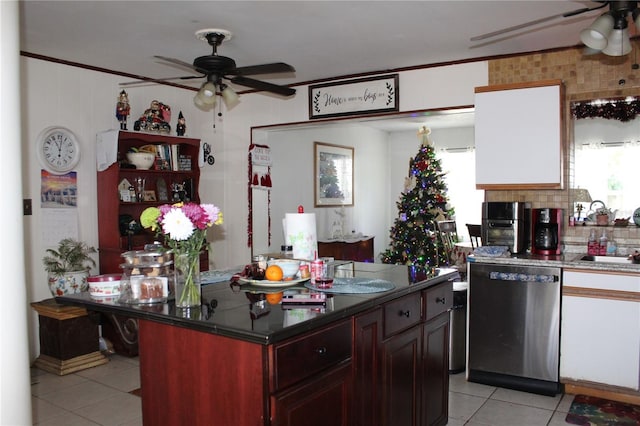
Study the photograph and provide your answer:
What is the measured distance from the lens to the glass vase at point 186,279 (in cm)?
208

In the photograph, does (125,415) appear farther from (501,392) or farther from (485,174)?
(485,174)

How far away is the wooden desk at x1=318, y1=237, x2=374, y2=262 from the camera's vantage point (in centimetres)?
695

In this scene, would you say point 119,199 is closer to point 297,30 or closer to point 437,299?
point 297,30

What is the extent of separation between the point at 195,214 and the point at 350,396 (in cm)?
96

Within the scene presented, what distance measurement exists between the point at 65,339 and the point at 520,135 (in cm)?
388

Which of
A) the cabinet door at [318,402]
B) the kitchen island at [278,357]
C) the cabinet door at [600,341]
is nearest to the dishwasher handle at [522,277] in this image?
the cabinet door at [600,341]

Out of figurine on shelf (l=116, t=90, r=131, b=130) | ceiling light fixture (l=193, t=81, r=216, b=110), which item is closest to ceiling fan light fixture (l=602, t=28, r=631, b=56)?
ceiling light fixture (l=193, t=81, r=216, b=110)

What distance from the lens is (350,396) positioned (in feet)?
7.00

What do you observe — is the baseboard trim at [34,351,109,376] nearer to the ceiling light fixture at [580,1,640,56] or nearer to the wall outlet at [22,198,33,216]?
the wall outlet at [22,198,33,216]

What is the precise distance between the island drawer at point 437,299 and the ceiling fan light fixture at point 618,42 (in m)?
1.58

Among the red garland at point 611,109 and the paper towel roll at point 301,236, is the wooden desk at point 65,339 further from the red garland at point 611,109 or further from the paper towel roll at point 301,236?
the red garland at point 611,109

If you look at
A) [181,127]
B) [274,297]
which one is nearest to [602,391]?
[274,297]

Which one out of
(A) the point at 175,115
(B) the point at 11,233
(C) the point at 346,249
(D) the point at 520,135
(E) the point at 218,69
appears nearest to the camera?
(B) the point at 11,233

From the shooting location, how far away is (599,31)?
273 centimetres
